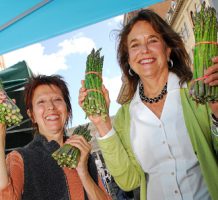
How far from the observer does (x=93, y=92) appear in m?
2.34

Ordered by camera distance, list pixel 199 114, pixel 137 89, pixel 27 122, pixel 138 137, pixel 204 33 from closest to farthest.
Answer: pixel 204 33 < pixel 199 114 < pixel 138 137 < pixel 137 89 < pixel 27 122

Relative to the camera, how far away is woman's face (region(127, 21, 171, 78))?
2326 millimetres

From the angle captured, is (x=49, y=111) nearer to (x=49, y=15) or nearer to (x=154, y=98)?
(x=154, y=98)

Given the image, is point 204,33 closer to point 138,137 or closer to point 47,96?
point 138,137

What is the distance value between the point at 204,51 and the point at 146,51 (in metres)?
0.50

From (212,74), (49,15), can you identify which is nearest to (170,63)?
(212,74)

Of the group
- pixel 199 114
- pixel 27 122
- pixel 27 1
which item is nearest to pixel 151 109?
pixel 199 114

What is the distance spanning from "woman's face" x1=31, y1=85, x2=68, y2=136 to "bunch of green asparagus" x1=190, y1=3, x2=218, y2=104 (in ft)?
3.08

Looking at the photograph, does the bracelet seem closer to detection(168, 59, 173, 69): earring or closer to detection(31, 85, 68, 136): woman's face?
detection(168, 59, 173, 69): earring

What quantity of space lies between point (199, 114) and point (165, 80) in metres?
0.41

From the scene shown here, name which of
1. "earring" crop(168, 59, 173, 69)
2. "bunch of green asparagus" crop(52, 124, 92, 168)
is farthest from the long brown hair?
"bunch of green asparagus" crop(52, 124, 92, 168)

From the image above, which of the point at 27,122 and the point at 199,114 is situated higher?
the point at 27,122

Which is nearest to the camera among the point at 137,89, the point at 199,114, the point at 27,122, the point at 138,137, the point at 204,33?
the point at 204,33

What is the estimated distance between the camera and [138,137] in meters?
2.35
